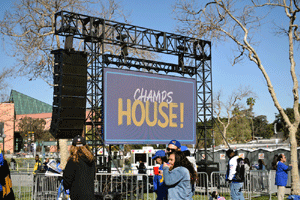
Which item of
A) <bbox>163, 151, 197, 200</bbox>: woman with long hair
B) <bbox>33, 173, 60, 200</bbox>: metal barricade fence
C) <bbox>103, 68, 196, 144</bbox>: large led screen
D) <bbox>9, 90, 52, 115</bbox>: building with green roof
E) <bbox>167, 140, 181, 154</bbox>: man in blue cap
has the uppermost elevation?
<bbox>9, 90, 52, 115</bbox>: building with green roof

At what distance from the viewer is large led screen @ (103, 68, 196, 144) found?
18.0 metres

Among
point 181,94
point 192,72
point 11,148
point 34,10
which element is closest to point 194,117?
point 181,94

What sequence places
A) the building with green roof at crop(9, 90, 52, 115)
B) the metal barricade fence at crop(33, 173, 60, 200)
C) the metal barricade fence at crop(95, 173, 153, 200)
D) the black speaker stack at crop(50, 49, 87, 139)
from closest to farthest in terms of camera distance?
the metal barricade fence at crop(95, 173, 153, 200) → the metal barricade fence at crop(33, 173, 60, 200) → the black speaker stack at crop(50, 49, 87, 139) → the building with green roof at crop(9, 90, 52, 115)

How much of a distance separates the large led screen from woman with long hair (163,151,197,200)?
40.6ft

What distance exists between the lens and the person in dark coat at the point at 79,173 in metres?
5.52

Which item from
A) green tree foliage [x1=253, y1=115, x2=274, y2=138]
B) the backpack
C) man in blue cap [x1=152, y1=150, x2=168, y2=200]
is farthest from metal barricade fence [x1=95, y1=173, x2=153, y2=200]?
green tree foliage [x1=253, y1=115, x2=274, y2=138]

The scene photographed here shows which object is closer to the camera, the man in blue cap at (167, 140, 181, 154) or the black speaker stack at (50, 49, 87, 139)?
the man in blue cap at (167, 140, 181, 154)

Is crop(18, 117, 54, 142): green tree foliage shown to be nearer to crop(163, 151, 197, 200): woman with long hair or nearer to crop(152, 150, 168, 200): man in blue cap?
crop(152, 150, 168, 200): man in blue cap

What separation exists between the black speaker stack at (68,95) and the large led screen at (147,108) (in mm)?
1542

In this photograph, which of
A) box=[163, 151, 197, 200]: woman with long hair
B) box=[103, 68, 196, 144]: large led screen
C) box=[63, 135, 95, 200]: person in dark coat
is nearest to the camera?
box=[163, 151, 197, 200]: woman with long hair

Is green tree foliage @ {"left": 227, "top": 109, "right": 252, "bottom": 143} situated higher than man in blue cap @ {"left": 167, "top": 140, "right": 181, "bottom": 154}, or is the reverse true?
green tree foliage @ {"left": 227, "top": 109, "right": 252, "bottom": 143}

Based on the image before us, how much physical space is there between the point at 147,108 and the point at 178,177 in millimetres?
14437

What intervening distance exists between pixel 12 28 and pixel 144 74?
32.4ft

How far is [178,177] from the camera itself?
17.0ft
